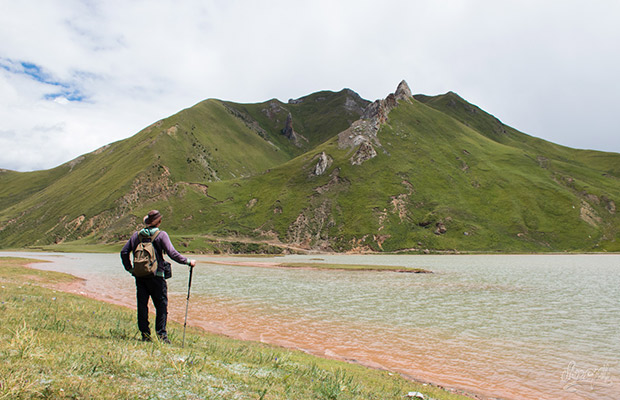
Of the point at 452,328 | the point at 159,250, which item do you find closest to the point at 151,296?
the point at 159,250

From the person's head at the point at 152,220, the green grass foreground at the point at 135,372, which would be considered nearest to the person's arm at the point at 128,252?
the person's head at the point at 152,220

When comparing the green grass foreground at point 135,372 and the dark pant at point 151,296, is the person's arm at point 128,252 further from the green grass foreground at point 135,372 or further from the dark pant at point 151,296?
the green grass foreground at point 135,372

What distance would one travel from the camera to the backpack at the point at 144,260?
11.3 metres

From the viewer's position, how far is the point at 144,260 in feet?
37.1

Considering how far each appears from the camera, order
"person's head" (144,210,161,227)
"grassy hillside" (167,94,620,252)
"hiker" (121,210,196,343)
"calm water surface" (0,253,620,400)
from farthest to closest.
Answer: "grassy hillside" (167,94,620,252)
"calm water surface" (0,253,620,400)
"person's head" (144,210,161,227)
"hiker" (121,210,196,343)

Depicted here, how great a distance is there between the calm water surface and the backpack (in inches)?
407

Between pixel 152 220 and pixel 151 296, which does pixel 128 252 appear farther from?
pixel 151 296

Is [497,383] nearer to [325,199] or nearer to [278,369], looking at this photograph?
[278,369]

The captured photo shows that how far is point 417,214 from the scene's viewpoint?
576ft

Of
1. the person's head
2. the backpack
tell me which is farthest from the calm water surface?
the person's head

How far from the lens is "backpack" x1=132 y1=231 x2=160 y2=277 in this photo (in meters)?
11.3

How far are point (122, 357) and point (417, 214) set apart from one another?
17723cm

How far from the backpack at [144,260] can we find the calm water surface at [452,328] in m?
10.3

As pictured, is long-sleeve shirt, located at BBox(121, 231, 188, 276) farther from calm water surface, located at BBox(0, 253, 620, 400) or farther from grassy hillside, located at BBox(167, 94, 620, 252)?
grassy hillside, located at BBox(167, 94, 620, 252)
